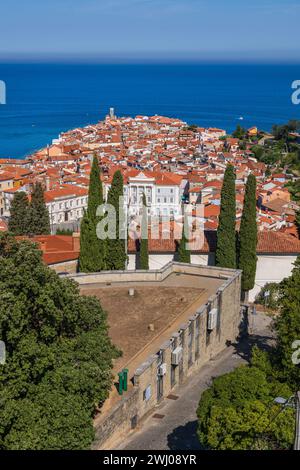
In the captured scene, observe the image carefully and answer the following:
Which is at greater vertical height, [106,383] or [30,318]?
[30,318]

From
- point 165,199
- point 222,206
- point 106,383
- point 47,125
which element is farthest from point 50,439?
point 47,125

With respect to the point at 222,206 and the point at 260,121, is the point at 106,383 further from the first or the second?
the point at 260,121

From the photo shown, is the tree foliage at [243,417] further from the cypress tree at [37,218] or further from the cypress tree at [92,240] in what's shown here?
the cypress tree at [37,218]

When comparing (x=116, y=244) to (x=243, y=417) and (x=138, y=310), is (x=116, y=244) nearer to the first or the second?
(x=138, y=310)

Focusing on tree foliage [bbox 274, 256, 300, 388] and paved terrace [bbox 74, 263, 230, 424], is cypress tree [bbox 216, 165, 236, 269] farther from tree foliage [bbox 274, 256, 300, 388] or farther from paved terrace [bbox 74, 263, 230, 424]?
tree foliage [bbox 274, 256, 300, 388]

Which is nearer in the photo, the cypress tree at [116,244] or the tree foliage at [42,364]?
the tree foliage at [42,364]

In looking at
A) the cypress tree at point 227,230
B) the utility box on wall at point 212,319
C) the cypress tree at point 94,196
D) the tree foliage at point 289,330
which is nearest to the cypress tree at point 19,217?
the cypress tree at point 94,196
